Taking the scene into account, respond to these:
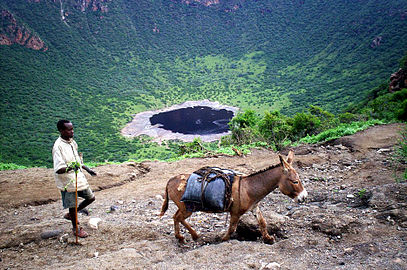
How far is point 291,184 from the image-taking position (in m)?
4.12

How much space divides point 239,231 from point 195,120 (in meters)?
49.6

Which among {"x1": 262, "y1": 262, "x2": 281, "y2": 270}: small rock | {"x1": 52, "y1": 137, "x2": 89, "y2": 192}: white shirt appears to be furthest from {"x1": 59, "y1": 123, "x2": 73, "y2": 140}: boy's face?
{"x1": 262, "y1": 262, "x2": 281, "y2": 270}: small rock

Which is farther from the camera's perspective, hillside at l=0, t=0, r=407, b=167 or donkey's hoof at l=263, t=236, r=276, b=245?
hillside at l=0, t=0, r=407, b=167

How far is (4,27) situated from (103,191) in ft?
239

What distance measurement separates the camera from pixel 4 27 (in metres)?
60.1

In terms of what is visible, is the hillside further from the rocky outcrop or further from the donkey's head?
the donkey's head

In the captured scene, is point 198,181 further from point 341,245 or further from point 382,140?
point 382,140

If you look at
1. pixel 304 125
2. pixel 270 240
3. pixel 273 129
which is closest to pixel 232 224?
pixel 270 240

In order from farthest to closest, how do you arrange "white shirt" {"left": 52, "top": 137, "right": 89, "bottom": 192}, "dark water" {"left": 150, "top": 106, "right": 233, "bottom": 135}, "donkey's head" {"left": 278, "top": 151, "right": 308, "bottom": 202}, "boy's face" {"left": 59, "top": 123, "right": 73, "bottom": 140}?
"dark water" {"left": 150, "top": 106, "right": 233, "bottom": 135} → "boy's face" {"left": 59, "top": 123, "right": 73, "bottom": 140} → "white shirt" {"left": 52, "top": 137, "right": 89, "bottom": 192} → "donkey's head" {"left": 278, "top": 151, "right": 308, "bottom": 202}

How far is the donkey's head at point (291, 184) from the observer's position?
408 cm

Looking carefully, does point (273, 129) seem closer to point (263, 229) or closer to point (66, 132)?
point (263, 229)

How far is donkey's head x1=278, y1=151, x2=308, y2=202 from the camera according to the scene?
408 cm

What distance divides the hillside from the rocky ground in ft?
82.0

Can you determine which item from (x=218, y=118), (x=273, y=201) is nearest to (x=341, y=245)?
(x=273, y=201)
